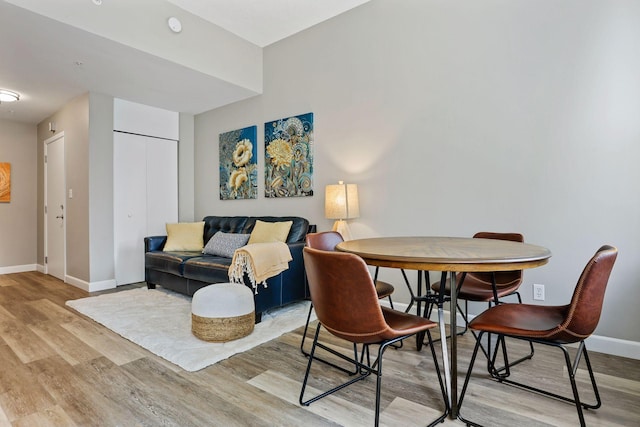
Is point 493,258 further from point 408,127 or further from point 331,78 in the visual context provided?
point 331,78

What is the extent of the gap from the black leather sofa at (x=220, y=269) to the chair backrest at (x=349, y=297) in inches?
59.3

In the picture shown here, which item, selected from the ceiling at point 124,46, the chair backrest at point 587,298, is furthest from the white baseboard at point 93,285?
the chair backrest at point 587,298

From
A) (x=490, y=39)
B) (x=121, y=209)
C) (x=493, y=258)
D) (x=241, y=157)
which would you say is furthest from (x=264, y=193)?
(x=493, y=258)

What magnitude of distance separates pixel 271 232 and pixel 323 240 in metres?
1.40

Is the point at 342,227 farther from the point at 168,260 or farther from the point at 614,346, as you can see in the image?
the point at 614,346

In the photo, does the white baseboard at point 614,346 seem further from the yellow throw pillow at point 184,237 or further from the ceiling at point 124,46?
the yellow throw pillow at point 184,237

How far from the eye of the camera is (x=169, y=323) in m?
A: 2.88

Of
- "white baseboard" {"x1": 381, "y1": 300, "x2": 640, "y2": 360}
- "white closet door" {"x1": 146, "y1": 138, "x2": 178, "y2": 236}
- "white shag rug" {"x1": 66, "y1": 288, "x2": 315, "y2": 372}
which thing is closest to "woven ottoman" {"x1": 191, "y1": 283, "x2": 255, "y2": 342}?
"white shag rug" {"x1": 66, "y1": 288, "x2": 315, "y2": 372}

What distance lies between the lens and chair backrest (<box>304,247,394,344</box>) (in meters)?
1.35

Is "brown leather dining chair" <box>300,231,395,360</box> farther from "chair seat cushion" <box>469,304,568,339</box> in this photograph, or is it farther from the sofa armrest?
the sofa armrest

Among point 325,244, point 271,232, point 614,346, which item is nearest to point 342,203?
point 271,232

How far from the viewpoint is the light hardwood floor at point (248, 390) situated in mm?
1595

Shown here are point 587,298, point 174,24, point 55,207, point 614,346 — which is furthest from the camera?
point 55,207

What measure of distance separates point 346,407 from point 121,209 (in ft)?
13.0
